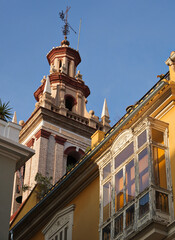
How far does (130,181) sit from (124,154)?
0.92 metres

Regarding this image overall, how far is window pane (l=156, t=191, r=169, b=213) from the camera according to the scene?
14.4m

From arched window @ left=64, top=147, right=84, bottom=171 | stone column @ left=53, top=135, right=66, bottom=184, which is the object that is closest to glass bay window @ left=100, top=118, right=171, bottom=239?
stone column @ left=53, top=135, right=66, bottom=184

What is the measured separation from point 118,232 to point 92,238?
2.03 m

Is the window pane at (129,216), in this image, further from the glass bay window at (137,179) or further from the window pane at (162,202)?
the window pane at (162,202)

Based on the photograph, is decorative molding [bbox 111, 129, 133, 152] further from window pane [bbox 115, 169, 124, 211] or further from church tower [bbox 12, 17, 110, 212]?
church tower [bbox 12, 17, 110, 212]

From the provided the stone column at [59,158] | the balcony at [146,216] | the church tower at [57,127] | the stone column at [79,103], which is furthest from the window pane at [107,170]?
the stone column at [79,103]

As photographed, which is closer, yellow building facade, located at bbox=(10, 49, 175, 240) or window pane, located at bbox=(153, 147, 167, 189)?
yellow building facade, located at bbox=(10, 49, 175, 240)

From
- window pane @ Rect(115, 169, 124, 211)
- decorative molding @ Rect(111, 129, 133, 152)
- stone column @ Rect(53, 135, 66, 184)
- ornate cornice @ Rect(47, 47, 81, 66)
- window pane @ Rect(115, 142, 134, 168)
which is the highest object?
ornate cornice @ Rect(47, 47, 81, 66)

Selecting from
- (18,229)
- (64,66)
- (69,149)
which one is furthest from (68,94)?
(18,229)

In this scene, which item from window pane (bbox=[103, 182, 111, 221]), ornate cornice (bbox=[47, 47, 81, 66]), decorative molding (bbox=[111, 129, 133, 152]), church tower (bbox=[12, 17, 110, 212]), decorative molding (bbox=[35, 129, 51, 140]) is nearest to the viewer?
window pane (bbox=[103, 182, 111, 221])

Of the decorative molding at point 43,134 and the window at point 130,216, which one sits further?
the decorative molding at point 43,134

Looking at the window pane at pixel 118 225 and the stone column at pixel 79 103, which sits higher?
the stone column at pixel 79 103

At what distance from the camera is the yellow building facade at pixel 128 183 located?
14531 millimetres

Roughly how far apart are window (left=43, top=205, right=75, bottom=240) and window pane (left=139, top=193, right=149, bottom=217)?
4402mm
